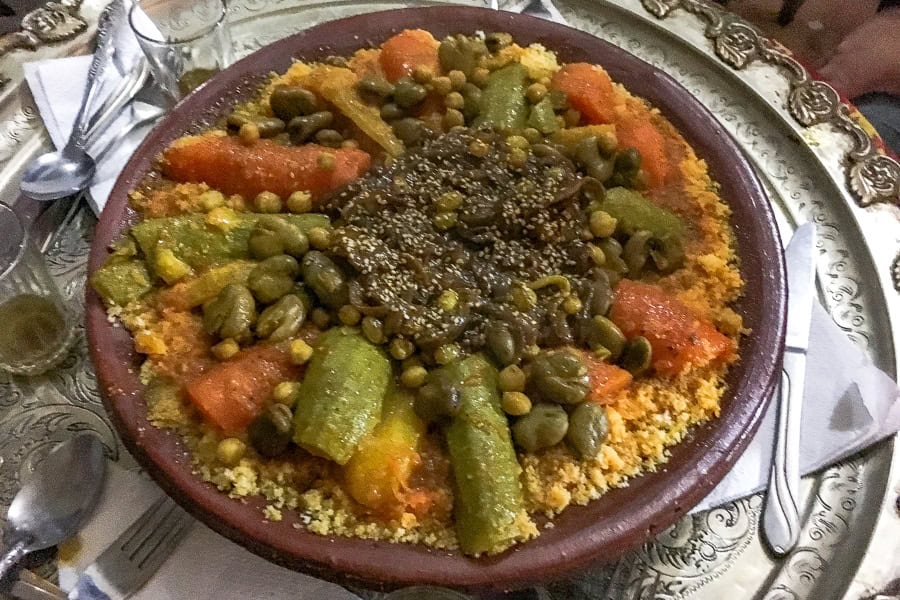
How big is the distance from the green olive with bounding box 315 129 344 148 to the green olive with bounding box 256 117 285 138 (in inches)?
5.4

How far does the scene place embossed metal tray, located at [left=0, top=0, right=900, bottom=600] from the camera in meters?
2.35

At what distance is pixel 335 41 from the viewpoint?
3.04 metres

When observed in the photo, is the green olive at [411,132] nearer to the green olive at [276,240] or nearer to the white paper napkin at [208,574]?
the green olive at [276,240]

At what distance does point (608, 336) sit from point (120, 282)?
1.46m

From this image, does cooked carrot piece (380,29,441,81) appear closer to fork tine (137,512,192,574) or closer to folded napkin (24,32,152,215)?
folded napkin (24,32,152,215)

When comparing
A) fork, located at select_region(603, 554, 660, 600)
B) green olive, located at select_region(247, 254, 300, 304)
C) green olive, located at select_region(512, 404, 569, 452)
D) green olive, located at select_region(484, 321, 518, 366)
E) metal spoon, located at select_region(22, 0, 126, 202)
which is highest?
green olive, located at select_region(484, 321, 518, 366)

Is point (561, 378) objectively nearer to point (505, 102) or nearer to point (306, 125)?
point (505, 102)

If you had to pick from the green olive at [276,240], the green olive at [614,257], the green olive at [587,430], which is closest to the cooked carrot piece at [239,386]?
the green olive at [276,240]

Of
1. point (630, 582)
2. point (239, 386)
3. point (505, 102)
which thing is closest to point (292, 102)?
point (505, 102)

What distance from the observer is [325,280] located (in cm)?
230

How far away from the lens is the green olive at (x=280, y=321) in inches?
87.7

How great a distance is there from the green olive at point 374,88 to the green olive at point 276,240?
65 centimetres

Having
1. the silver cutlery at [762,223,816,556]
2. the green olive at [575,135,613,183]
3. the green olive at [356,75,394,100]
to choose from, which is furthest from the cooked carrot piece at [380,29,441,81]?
the silver cutlery at [762,223,816,556]

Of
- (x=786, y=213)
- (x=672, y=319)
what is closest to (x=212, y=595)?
(x=672, y=319)
